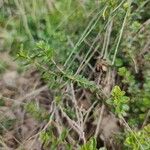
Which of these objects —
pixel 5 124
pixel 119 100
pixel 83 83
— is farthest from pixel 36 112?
pixel 119 100

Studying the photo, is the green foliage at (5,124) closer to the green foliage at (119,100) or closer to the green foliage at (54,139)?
the green foliage at (54,139)

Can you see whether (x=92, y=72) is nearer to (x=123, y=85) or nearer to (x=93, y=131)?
(x=123, y=85)

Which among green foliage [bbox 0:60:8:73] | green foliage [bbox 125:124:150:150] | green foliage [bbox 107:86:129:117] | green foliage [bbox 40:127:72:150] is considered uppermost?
green foliage [bbox 0:60:8:73]

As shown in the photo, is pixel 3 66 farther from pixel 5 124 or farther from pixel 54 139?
pixel 54 139

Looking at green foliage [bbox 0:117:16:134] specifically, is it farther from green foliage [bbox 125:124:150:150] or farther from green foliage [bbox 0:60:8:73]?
green foliage [bbox 125:124:150:150]

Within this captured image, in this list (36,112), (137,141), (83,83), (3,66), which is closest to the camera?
(137,141)

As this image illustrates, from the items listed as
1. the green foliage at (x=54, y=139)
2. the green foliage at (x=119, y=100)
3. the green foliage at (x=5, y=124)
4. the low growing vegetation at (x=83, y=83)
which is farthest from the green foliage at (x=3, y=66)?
the green foliage at (x=119, y=100)

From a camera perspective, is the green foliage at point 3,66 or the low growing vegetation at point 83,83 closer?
the low growing vegetation at point 83,83

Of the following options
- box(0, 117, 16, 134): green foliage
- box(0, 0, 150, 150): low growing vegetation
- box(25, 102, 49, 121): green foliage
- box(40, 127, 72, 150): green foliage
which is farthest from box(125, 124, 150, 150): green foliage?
box(0, 117, 16, 134): green foliage

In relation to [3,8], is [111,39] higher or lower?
lower

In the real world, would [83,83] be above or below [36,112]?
above

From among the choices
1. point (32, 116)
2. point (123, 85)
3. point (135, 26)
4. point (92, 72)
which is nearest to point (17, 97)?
point (32, 116)
